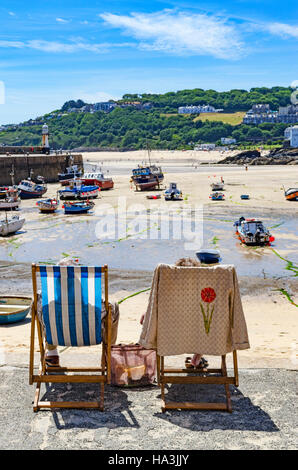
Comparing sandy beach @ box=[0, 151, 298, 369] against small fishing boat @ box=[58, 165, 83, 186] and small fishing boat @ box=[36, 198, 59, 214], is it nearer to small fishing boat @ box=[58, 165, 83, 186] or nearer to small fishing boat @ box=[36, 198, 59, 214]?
small fishing boat @ box=[36, 198, 59, 214]

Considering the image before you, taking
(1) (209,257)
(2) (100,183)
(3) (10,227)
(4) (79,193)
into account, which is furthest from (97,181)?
(1) (209,257)

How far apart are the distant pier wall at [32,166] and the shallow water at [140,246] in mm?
25670

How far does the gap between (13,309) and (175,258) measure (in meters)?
9.32

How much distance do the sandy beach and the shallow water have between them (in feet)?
0.12

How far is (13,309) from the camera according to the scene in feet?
35.8

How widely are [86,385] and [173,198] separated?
1295 inches

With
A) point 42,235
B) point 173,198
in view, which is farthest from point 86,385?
point 173,198

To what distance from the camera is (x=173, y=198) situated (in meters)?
38.2

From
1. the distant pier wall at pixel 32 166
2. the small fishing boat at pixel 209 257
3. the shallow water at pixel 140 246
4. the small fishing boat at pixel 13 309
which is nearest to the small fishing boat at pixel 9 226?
the shallow water at pixel 140 246

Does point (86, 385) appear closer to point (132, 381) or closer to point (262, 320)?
point (132, 381)

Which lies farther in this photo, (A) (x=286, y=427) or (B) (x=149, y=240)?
(B) (x=149, y=240)

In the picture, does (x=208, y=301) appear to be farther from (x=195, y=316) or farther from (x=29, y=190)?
(x=29, y=190)

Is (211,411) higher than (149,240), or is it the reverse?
(211,411)

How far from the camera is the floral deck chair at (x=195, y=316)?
5254 millimetres
